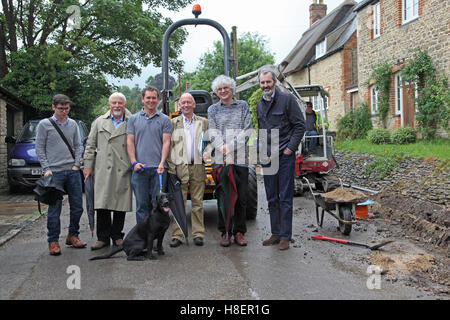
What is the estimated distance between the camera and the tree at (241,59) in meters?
46.8

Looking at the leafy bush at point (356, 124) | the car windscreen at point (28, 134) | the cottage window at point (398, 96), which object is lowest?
the car windscreen at point (28, 134)

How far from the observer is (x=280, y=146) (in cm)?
560

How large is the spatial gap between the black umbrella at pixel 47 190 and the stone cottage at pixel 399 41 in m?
12.7

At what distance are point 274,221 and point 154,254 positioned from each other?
5.46ft

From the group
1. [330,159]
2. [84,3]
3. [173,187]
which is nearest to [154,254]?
[173,187]

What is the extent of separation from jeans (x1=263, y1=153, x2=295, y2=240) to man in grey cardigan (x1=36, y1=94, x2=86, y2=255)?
2595mm

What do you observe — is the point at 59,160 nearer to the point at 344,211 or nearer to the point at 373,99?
the point at 344,211

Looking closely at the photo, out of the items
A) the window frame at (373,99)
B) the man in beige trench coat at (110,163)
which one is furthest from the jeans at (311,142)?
the window frame at (373,99)

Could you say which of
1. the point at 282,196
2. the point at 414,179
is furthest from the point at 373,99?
the point at 282,196

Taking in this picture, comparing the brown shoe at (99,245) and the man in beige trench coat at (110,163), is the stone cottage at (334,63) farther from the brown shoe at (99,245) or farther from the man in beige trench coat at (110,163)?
the brown shoe at (99,245)

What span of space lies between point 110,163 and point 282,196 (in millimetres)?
2323

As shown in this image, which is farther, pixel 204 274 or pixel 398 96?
pixel 398 96

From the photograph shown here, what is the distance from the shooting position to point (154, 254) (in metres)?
5.16

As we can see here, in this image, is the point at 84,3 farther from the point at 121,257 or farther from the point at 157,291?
the point at 157,291
